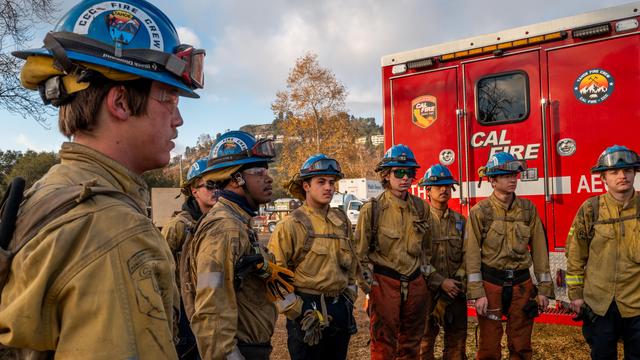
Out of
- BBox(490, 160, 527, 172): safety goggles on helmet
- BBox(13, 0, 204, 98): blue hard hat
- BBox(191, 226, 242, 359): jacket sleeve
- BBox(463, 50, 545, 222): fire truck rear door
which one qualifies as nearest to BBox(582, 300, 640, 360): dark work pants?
BBox(463, 50, 545, 222): fire truck rear door

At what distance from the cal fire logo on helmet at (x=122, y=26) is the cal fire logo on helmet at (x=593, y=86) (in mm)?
Result: 5222

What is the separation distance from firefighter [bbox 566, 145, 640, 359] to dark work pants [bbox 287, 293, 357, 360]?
2160 millimetres

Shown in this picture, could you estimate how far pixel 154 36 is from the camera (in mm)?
1319

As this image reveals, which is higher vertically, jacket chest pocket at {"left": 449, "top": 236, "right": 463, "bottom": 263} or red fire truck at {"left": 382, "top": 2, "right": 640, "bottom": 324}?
red fire truck at {"left": 382, "top": 2, "right": 640, "bottom": 324}

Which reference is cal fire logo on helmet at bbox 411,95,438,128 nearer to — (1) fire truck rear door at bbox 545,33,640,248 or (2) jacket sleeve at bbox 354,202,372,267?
(1) fire truck rear door at bbox 545,33,640,248

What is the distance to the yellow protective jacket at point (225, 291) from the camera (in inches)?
95.0

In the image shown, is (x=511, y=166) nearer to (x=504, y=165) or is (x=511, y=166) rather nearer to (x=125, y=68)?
(x=504, y=165)

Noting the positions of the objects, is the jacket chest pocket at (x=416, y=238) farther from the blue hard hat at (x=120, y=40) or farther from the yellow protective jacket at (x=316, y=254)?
the blue hard hat at (x=120, y=40)

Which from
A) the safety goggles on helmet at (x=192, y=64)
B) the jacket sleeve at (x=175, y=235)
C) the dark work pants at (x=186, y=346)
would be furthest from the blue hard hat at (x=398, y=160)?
the safety goggles on helmet at (x=192, y=64)

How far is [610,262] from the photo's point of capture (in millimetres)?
4219

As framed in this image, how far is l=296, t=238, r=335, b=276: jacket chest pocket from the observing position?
13.7 feet

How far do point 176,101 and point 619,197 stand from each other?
4360mm

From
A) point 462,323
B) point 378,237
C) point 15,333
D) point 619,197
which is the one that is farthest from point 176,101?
point 462,323

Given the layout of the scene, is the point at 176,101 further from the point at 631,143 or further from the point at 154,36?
the point at 631,143
